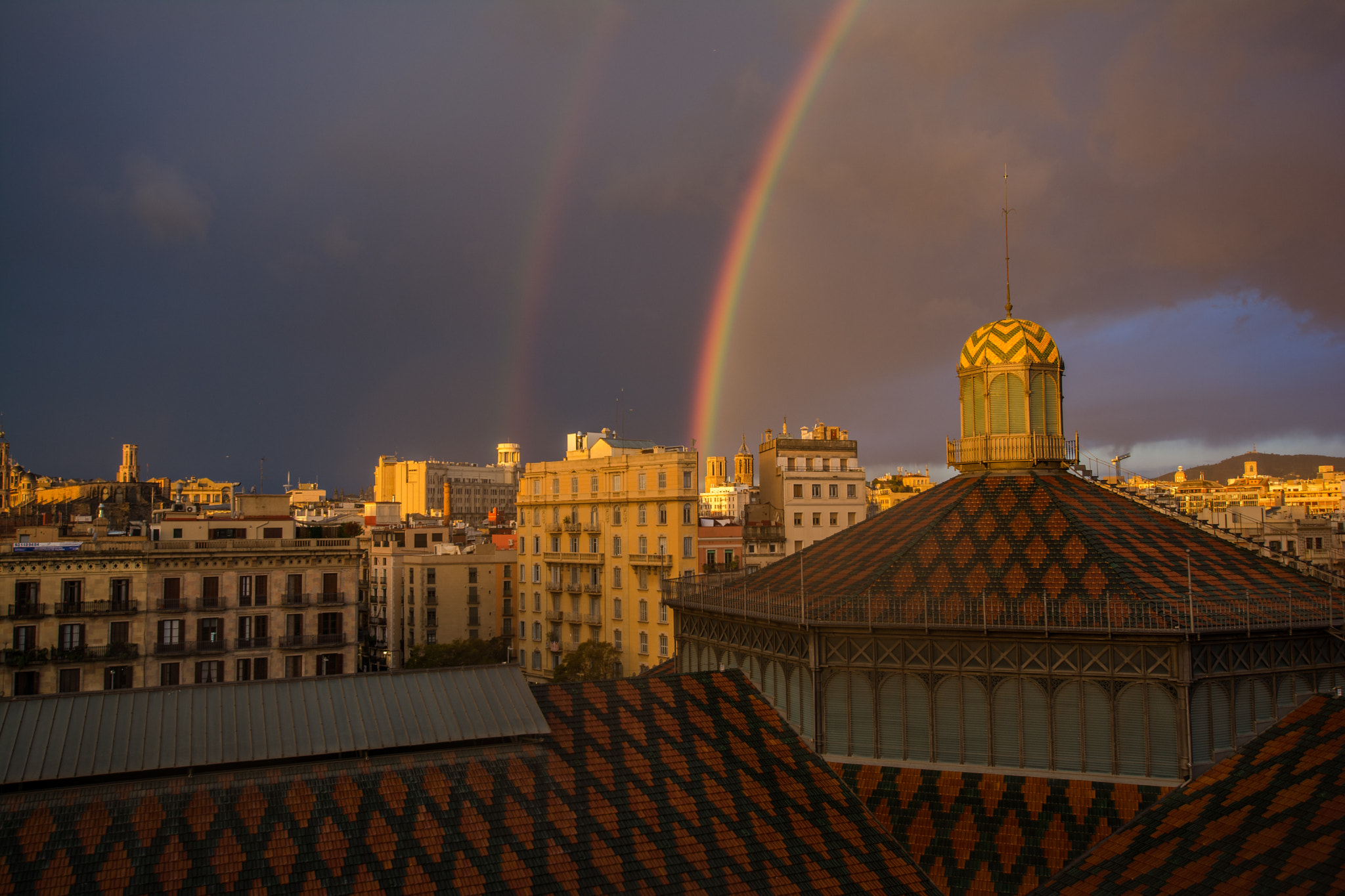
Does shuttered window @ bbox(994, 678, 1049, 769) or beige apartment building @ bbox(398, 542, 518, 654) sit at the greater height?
shuttered window @ bbox(994, 678, 1049, 769)

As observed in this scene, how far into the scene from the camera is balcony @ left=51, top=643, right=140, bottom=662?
181 ft

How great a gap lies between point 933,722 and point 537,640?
219ft

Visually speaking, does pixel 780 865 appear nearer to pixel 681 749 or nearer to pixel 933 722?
pixel 681 749

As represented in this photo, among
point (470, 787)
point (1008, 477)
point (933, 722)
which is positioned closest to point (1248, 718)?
point (933, 722)

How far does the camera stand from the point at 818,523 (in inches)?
3772

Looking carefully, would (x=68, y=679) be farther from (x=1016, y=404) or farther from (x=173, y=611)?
(x=1016, y=404)

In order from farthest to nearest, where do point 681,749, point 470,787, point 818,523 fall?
point 818,523
point 681,749
point 470,787

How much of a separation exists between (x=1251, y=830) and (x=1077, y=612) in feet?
20.1

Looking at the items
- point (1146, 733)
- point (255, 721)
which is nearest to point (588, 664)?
point (1146, 733)

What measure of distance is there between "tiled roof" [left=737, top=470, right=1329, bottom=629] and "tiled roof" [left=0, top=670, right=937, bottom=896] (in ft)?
17.7

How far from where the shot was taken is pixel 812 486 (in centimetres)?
9562

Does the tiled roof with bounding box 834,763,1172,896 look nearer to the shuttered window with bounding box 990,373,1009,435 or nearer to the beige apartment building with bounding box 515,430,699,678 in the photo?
the shuttered window with bounding box 990,373,1009,435

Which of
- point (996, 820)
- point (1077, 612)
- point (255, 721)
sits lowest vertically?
point (996, 820)

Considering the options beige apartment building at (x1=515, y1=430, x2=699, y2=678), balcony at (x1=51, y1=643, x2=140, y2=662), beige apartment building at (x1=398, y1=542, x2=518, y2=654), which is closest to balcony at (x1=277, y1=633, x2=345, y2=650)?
balcony at (x1=51, y1=643, x2=140, y2=662)
